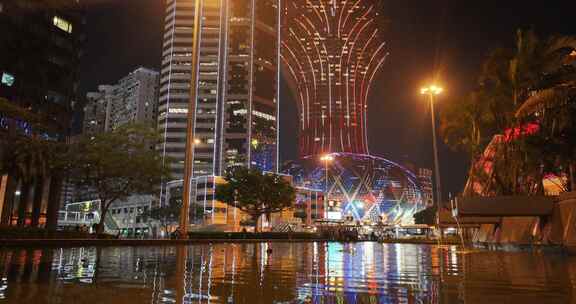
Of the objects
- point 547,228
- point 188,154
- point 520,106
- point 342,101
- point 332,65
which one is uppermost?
point 332,65

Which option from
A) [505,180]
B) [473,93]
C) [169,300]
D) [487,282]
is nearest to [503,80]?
[473,93]

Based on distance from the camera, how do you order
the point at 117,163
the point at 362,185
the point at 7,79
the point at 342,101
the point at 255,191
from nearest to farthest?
1. the point at 117,163
2. the point at 255,191
3. the point at 7,79
4. the point at 362,185
5. the point at 342,101

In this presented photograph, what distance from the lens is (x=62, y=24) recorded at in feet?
235

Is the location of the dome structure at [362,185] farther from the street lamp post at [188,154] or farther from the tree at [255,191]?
the street lamp post at [188,154]

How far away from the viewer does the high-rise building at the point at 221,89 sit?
→ 13150cm

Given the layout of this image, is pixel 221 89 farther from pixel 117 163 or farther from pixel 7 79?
pixel 117 163

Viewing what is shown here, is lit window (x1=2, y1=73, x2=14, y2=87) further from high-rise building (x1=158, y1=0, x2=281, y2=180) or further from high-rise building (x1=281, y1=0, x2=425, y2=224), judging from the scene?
high-rise building (x1=281, y1=0, x2=425, y2=224)

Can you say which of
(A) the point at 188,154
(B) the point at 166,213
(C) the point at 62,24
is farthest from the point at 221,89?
(A) the point at 188,154

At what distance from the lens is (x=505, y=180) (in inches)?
1076

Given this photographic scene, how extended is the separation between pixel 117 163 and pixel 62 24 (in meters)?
50.6

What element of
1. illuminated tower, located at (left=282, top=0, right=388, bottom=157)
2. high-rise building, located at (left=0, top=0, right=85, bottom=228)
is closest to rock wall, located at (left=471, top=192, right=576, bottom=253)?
high-rise building, located at (left=0, top=0, right=85, bottom=228)

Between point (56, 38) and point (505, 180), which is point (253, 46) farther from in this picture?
point (505, 180)

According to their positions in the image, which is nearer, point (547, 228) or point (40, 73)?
point (547, 228)

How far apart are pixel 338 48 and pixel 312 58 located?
11.3m
